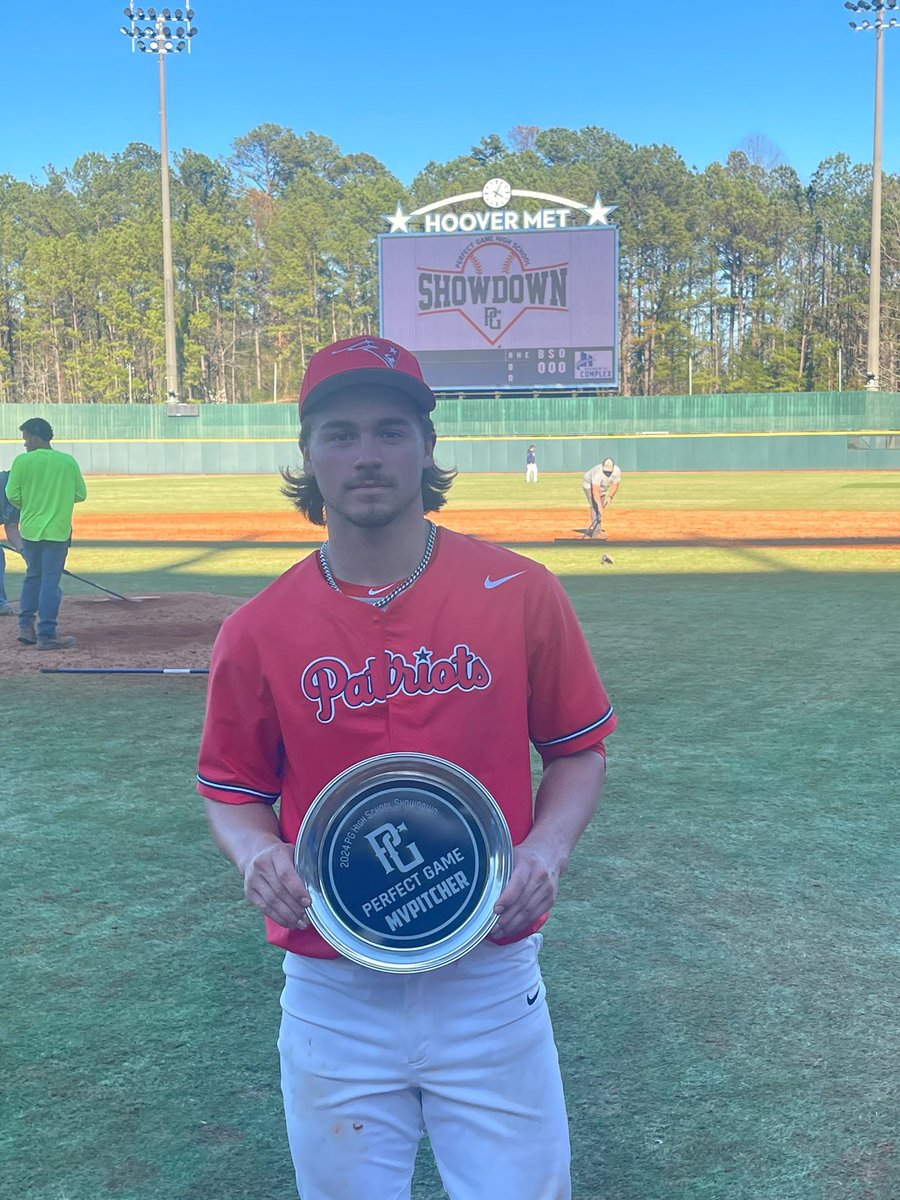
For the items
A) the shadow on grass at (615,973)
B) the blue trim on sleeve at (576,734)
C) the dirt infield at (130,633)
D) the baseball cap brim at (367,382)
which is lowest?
the shadow on grass at (615,973)

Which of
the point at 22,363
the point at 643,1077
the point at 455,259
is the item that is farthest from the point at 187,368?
the point at 643,1077

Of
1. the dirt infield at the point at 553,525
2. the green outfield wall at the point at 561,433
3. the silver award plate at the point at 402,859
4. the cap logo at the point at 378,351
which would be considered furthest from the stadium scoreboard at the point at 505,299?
the silver award plate at the point at 402,859

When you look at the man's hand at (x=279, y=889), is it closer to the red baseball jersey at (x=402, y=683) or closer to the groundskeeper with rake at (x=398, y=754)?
the groundskeeper with rake at (x=398, y=754)

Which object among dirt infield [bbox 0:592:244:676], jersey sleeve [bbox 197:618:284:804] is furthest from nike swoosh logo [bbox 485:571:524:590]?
dirt infield [bbox 0:592:244:676]

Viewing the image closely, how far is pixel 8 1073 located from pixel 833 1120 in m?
2.49

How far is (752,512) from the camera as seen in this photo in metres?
26.2

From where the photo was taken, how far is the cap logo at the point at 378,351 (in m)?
2.41

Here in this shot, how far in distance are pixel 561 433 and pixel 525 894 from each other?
156 ft

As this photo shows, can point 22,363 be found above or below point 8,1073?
above

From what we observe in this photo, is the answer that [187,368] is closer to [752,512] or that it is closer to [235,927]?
[752,512]

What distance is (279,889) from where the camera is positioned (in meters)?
2.12

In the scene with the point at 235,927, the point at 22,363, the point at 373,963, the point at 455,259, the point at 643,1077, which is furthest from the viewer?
the point at 22,363

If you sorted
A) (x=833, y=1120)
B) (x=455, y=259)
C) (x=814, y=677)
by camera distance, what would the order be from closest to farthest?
1. (x=833, y=1120)
2. (x=814, y=677)
3. (x=455, y=259)

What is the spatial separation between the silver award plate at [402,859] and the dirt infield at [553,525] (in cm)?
1835
